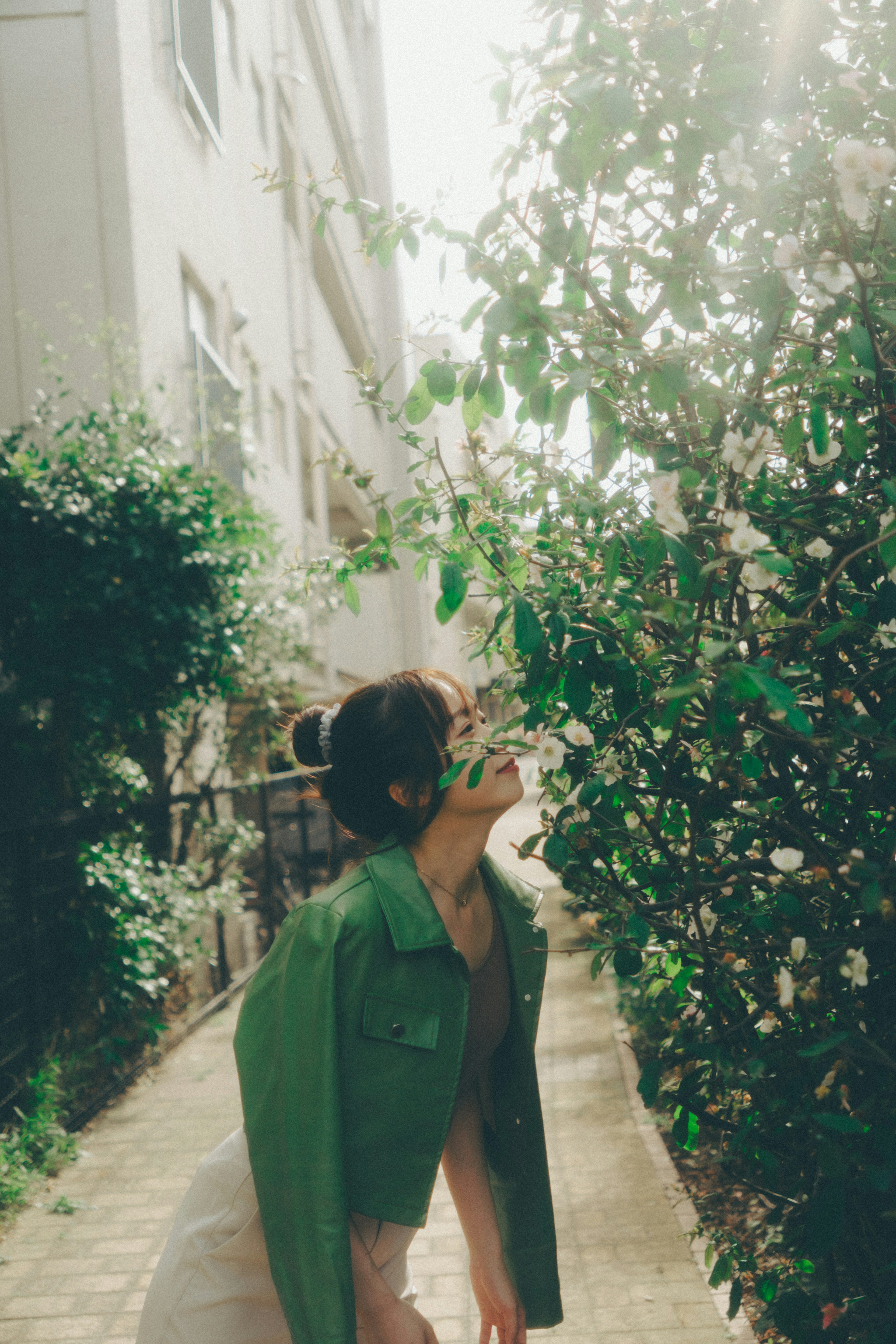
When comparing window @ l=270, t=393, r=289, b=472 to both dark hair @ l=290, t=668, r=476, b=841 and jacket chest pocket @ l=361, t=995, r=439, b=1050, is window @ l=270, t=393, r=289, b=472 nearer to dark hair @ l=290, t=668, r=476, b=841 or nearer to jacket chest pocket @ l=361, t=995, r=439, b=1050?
dark hair @ l=290, t=668, r=476, b=841

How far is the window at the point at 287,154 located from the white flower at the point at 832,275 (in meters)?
12.6

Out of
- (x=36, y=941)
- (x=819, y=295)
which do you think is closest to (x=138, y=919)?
(x=36, y=941)

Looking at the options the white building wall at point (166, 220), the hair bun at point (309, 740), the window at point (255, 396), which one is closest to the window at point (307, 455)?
the white building wall at point (166, 220)

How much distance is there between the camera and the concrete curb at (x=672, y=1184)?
3232 mm

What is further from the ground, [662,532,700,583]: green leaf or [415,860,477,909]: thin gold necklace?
[662,532,700,583]: green leaf

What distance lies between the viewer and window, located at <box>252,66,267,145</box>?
1195cm

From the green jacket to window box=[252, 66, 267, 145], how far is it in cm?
1197

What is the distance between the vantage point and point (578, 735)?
1682 mm

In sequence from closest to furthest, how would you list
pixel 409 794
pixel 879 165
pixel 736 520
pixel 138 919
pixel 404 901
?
pixel 879 165, pixel 736 520, pixel 404 901, pixel 409 794, pixel 138 919

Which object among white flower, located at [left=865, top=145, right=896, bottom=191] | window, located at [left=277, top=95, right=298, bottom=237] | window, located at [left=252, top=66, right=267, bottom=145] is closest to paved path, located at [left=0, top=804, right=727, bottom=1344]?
white flower, located at [left=865, top=145, right=896, bottom=191]

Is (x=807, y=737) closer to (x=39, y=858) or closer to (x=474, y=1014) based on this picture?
(x=474, y=1014)

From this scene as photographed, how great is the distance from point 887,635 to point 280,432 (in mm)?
12038

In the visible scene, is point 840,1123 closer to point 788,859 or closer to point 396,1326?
point 788,859

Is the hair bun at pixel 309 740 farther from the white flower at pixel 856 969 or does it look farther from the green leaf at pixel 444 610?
the white flower at pixel 856 969
